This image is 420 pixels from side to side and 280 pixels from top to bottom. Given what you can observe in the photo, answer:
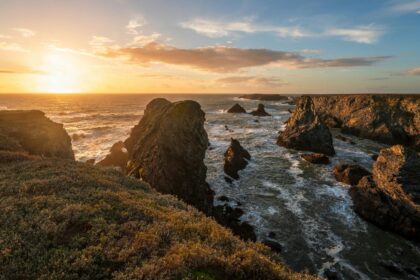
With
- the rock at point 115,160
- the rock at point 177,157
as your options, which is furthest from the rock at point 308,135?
the rock at point 115,160

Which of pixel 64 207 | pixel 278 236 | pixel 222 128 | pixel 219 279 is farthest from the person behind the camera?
pixel 222 128

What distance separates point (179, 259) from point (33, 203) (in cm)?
829

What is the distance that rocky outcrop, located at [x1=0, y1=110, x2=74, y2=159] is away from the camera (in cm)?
2745

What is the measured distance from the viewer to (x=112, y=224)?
36.9 ft

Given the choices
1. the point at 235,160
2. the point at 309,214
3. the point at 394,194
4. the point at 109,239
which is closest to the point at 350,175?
the point at 394,194

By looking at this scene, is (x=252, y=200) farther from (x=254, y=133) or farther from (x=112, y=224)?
(x=254, y=133)

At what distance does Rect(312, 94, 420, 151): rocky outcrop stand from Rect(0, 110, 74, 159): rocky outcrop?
65345 mm

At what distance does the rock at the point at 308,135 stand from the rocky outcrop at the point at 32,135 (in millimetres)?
41133

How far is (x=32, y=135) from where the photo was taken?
29828 millimetres

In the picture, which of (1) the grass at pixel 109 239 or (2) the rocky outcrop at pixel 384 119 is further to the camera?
(2) the rocky outcrop at pixel 384 119

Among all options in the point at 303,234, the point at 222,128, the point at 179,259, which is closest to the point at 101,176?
the point at 179,259

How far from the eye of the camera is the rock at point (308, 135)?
184 feet

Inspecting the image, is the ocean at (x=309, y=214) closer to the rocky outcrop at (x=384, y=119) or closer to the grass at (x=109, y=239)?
the rocky outcrop at (x=384, y=119)

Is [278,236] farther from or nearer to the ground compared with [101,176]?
nearer to the ground
